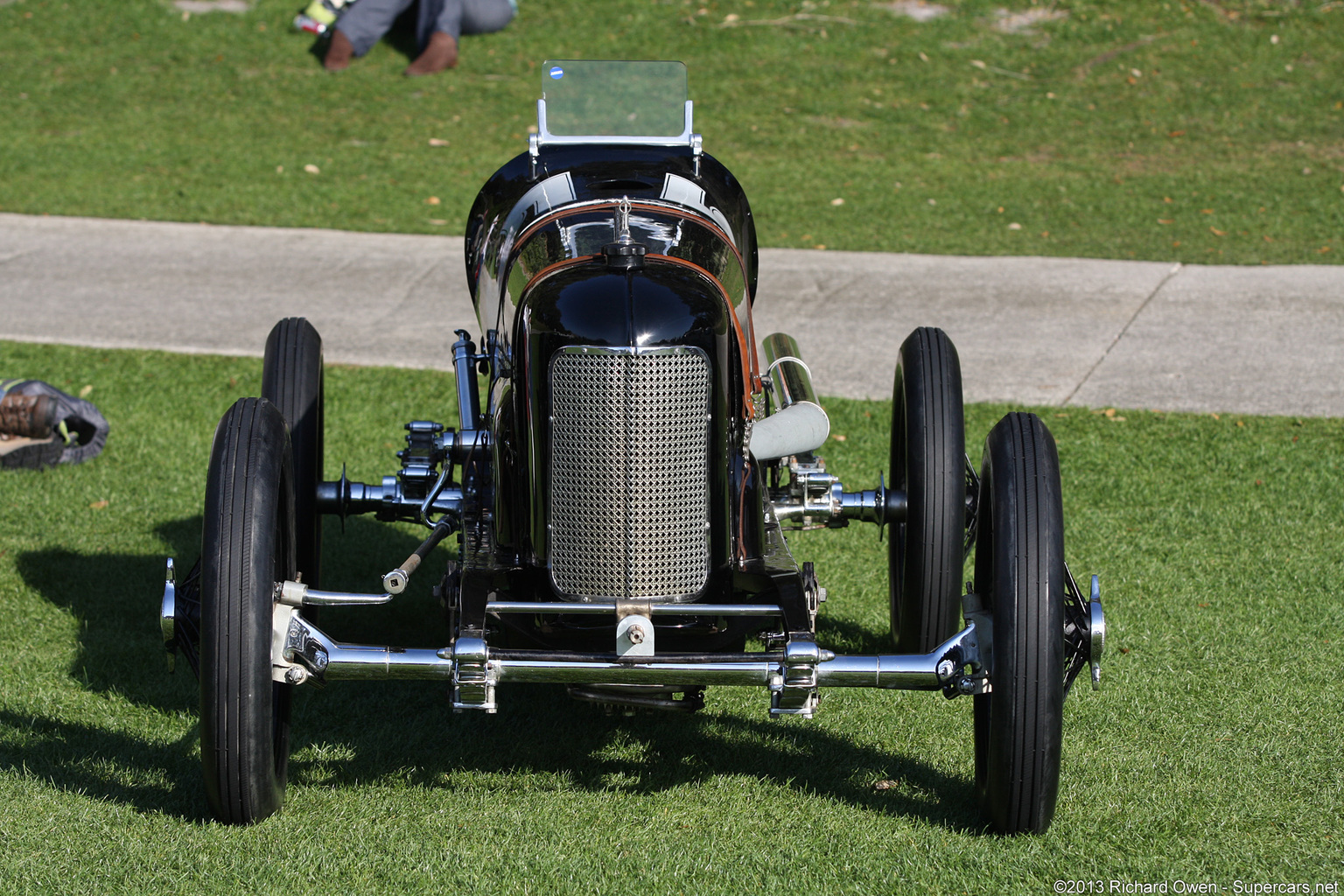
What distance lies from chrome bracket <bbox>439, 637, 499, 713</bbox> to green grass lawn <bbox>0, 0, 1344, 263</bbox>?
23.0 feet

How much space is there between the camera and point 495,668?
3.31 meters

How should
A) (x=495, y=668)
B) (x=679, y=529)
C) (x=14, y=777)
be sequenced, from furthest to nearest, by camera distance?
(x=14, y=777) → (x=679, y=529) → (x=495, y=668)

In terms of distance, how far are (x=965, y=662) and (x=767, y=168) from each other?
846 centimetres

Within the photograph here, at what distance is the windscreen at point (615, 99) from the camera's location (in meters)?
5.12

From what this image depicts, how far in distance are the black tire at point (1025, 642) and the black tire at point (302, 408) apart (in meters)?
2.27

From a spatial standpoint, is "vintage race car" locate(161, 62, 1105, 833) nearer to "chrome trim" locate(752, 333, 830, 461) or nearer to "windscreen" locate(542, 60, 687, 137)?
"chrome trim" locate(752, 333, 830, 461)

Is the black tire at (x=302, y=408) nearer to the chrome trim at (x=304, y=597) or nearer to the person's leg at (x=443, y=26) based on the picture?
the chrome trim at (x=304, y=597)

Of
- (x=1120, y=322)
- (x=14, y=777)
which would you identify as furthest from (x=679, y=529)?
(x=1120, y=322)

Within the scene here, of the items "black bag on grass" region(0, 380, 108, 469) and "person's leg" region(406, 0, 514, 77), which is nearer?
"black bag on grass" region(0, 380, 108, 469)

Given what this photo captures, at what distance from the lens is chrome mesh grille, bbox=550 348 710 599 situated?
3.46 metres

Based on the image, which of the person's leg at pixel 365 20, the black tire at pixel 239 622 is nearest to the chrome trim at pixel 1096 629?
the black tire at pixel 239 622

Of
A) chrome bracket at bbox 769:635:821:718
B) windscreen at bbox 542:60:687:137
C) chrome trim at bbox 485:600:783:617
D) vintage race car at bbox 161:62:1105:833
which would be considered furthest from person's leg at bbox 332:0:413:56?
chrome bracket at bbox 769:635:821:718

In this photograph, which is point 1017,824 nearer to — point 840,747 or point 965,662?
point 965,662

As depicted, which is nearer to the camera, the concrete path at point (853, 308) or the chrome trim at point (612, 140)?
the chrome trim at point (612, 140)
